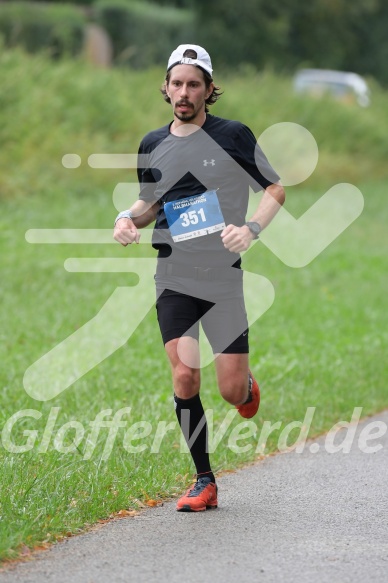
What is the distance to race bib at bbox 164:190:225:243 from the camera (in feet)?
20.3

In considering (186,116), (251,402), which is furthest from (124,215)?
(251,402)

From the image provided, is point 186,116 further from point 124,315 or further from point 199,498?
point 124,315

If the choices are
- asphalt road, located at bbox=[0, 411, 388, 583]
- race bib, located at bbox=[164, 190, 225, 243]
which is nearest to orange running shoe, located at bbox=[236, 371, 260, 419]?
asphalt road, located at bbox=[0, 411, 388, 583]

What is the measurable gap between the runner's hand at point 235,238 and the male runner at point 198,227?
193 mm

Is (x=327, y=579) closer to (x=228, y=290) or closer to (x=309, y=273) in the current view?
(x=228, y=290)

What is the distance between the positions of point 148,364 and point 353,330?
3.54 meters

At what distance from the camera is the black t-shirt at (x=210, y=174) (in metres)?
6.24

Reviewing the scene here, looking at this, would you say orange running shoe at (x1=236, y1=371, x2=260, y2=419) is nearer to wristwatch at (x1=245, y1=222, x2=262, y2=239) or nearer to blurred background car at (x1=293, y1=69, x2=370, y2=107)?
wristwatch at (x1=245, y1=222, x2=262, y2=239)

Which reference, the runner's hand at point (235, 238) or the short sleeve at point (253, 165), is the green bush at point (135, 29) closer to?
the short sleeve at point (253, 165)

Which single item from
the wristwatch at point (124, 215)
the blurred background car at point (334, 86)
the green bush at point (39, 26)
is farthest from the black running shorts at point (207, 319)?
the blurred background car at point (334, 86)

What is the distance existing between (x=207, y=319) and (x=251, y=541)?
1244mm

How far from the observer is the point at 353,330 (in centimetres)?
1348

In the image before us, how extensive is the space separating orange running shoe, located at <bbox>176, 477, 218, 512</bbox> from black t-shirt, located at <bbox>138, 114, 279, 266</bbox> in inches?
44.7

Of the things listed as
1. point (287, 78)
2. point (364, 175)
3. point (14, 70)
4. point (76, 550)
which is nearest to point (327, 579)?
point (76, 550)
